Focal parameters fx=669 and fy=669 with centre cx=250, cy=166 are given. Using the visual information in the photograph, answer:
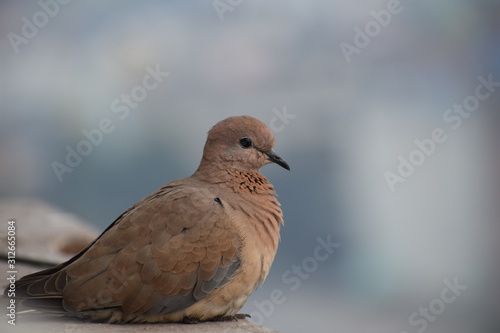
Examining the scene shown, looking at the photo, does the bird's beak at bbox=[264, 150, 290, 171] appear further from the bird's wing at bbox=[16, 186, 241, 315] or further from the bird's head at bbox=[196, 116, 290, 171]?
the bird's wing at bbox=[16, 186, 241, 315]

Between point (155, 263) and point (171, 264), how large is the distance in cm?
6

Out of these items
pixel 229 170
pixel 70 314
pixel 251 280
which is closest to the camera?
pixel 70 314

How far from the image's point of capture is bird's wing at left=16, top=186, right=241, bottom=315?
269 cm

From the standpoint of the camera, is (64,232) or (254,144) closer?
(254,144)

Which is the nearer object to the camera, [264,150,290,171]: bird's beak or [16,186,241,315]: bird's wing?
[16,186,241,315]: bird's wing

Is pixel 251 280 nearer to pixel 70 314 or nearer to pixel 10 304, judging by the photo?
pixel 70 314

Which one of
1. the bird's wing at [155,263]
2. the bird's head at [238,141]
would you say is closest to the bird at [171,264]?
the bird's wing at [155,263]

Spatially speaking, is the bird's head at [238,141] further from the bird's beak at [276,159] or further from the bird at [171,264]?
the bird at [171,264]

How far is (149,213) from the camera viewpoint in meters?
2.86

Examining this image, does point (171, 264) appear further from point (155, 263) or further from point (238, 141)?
point (238, 141)

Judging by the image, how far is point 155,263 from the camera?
2725mm

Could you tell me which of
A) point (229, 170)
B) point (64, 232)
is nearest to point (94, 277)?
point (229, 170)

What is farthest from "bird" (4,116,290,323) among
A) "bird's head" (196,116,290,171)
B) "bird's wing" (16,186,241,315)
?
"bird's head" (196,116,290,171)

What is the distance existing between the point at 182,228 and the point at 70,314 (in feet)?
1.85
